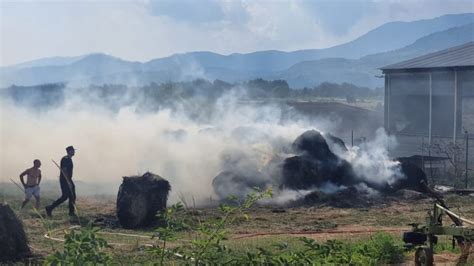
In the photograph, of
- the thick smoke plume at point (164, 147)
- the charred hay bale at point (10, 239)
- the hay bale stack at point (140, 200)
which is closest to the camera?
the charred hay bale at point (10, 239)

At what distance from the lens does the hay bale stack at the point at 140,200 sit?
16297 millimetres

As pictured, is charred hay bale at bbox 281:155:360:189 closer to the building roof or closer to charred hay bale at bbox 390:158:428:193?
charred hay bale at bbox 390:158:428:193

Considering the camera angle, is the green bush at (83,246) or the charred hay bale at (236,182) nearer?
the green bush at (83,246)

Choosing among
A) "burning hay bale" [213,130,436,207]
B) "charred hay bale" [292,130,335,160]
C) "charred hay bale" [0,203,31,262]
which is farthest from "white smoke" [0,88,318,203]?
"charred hay bale" [0,203,31,262]

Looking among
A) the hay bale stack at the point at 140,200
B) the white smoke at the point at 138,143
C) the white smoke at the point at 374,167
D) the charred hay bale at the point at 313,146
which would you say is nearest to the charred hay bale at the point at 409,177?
the white smoke at the point at 374,167

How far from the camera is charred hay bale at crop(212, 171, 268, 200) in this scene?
21531 millimetres

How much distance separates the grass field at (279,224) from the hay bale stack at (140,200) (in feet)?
1.45

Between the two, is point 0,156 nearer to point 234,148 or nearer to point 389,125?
point 234,148

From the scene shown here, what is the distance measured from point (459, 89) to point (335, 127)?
14825 mm

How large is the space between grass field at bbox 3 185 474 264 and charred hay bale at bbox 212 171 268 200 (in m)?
1.73

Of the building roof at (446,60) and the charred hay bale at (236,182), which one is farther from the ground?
the building roof at (446,60)

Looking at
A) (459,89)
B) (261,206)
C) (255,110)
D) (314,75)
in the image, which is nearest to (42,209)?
(261,206)

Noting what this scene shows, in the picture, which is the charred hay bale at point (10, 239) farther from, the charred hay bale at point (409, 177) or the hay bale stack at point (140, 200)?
the charred hay bale at point (409, 177)

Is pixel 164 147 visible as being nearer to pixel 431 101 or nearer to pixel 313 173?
pixel 313 173
